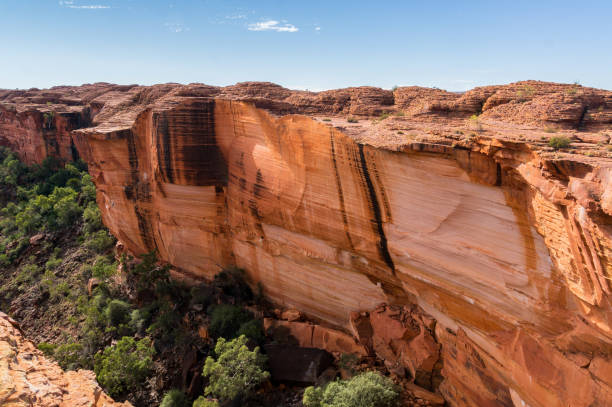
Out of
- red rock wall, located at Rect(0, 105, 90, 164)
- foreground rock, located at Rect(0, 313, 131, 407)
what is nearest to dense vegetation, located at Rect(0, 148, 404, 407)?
foreground rock, located at Rect(0, 313, 131, 407)

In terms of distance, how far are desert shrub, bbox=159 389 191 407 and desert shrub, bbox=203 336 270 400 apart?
1.03 m

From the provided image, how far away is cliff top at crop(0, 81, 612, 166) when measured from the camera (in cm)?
793

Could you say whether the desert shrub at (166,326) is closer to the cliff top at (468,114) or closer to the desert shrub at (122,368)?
the desert shrub at (122,368)

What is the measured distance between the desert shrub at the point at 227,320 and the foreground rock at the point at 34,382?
589 cm

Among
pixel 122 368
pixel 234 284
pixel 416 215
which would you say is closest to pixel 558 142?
pixel 416 215

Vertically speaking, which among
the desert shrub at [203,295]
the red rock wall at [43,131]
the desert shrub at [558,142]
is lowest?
the desert shrub at [203,295]

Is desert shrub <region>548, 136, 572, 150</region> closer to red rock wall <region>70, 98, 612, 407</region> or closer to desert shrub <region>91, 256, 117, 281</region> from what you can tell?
red rock wall <region>70, 98, 612, 407</region>

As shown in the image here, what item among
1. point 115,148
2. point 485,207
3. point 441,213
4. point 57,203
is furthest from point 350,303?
point 57,203

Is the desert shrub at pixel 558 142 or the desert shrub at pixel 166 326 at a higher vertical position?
the desert shrub at pixel 558 142

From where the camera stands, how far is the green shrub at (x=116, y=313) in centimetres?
1648

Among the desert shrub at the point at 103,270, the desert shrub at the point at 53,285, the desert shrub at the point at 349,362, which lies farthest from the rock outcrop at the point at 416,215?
the desert shrub at the point at 53,285

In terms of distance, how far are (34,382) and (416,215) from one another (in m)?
9.33

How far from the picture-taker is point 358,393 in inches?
388

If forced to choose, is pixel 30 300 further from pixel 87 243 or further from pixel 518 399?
pixel 518 399
